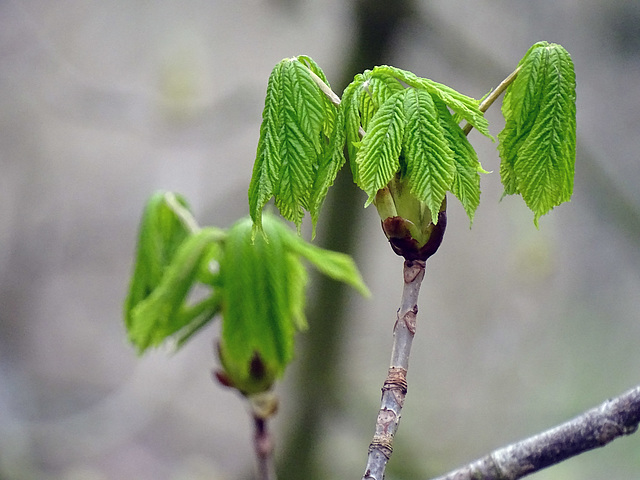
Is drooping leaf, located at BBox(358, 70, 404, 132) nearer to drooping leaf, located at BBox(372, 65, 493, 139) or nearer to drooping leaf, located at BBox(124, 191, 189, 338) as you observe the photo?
drooping leaf, located at BBox(372, 65, 493, 139)

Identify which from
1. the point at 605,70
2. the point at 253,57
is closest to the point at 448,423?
the point at 605,70

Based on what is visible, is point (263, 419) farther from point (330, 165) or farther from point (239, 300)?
point (330, 165)

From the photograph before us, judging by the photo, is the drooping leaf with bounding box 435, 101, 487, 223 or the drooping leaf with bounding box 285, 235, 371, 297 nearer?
the drooping leaf with bounding box 435, 101, 487, 223

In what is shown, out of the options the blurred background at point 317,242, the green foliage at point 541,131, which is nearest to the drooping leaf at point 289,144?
the green foliage at point 541,131

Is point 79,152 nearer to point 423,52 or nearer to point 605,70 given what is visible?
point 423,52

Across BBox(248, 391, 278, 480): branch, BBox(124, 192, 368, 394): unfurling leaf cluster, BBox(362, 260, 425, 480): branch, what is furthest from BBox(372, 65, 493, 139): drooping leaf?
BBox(248, 391, 278, 480): branch

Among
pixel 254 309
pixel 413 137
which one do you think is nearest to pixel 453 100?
pixel 413 137
